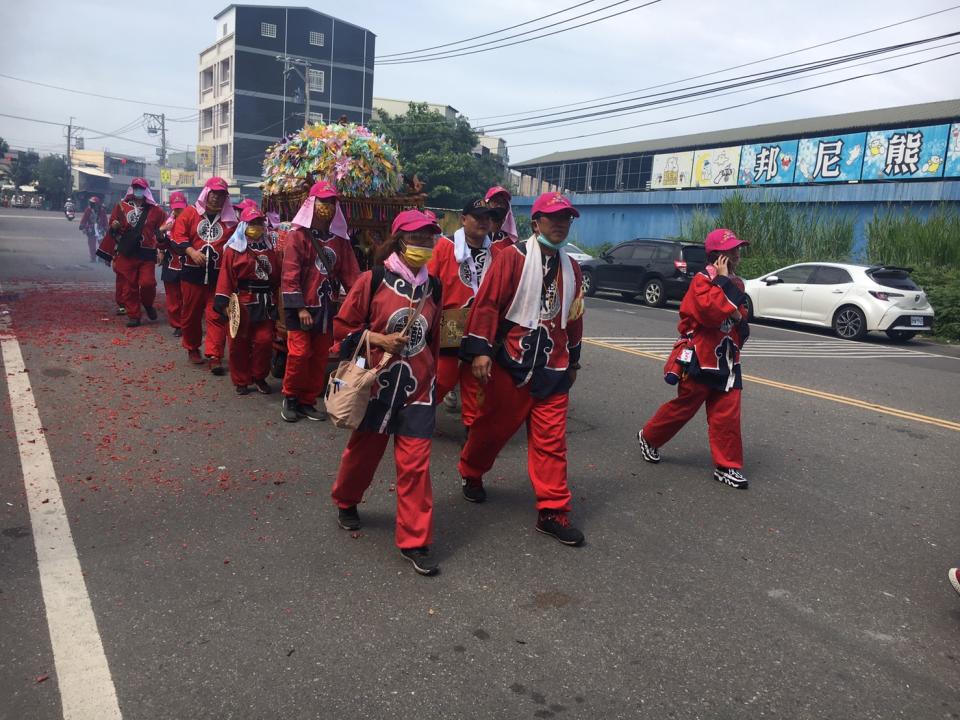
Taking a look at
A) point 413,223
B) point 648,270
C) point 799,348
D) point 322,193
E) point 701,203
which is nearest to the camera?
point 413,223

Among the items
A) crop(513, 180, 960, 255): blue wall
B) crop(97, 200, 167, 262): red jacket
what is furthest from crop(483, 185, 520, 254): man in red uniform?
crop(513, 180, 960, 255): blue wall

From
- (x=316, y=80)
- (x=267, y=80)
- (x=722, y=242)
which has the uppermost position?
(x=316, y=80)

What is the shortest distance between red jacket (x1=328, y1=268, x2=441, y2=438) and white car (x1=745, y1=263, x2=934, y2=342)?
12.9 meters

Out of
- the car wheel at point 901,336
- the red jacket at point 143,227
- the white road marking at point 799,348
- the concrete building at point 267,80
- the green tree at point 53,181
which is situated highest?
the concrete building at point 267,80

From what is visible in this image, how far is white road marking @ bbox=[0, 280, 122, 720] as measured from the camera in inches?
111

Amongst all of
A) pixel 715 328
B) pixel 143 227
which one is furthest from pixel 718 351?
pixel 143 227

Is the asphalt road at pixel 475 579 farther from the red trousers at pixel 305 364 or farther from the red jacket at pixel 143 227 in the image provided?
the red jacket at pixel 143 227

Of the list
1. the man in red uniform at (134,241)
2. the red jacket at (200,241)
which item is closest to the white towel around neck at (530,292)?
the red jacket at (200,241)

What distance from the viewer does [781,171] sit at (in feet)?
87.2

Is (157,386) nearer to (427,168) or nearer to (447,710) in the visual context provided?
(447,710)

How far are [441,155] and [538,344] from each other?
36015 mm

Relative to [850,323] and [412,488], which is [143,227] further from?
[850,323]

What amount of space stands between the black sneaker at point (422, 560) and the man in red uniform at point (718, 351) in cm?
247

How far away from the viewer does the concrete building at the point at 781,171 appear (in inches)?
880
